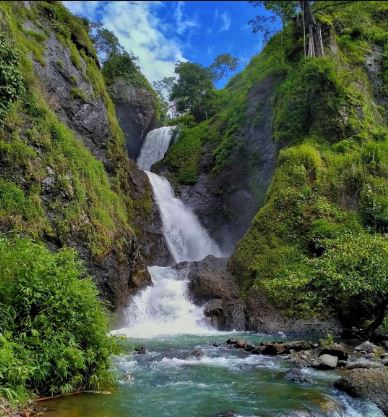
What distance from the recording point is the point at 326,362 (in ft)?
34.0

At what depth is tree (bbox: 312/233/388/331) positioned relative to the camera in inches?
541

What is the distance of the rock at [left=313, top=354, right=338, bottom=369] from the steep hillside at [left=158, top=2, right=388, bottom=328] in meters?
3.74

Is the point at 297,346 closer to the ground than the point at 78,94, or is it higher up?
closer to the ground

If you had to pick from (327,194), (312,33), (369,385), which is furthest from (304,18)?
(369,385)

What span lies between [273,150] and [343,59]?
7.84 meters

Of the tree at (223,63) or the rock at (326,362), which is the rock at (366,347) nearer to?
the rock at (326,362)

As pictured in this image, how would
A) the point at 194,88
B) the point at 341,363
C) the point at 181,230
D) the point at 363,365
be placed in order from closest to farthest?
the point at 363,365, the point at 341,363, the point at 181,230, the point at 194,88

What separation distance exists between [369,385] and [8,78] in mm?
14829

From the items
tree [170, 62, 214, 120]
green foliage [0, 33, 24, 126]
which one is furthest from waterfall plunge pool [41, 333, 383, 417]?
tree [170, 62, 214, 120]

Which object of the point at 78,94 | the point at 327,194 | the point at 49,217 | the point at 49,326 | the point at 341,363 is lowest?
the point at 341,363

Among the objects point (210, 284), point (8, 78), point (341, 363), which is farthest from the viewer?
point (210, 284)

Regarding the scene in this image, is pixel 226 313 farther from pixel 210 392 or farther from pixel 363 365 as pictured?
pixel 210 392

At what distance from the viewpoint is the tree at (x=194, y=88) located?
41.1m

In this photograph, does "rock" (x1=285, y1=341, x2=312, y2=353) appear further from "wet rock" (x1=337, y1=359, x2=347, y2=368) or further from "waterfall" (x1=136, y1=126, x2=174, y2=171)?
"waterfall" (x1=136, y1=126, x2=174, y2=171)
